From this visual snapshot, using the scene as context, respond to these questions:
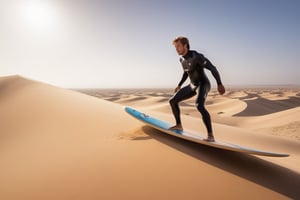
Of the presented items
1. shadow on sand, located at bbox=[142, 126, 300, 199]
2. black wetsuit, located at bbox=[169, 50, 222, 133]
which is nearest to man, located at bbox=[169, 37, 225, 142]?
black wetsuit, located at bbox=[169, 50, 222, 133]

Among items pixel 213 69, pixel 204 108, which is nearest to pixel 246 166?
pixel 204 108

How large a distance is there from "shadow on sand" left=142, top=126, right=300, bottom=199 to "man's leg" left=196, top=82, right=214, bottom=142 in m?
0.29

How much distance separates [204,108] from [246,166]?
1125mm

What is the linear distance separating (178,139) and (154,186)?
5.85ft

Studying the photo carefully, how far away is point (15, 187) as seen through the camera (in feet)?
9.33

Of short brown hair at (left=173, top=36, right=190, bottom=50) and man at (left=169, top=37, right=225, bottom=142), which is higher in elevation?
short brown hair at (left=173, top=36, right=190, bottom=50)

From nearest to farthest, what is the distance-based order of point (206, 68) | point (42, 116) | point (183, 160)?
point (183, 160) < point (206, 68) < point (42, 116)

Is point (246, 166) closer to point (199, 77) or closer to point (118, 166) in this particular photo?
point (199, 77)

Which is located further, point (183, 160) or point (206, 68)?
point (206, 68)

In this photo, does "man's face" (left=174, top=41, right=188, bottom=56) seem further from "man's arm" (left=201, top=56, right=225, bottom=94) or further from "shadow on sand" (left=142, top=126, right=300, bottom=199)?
"shadow on sand" (left=142, top=126, right=300, bottom=199)

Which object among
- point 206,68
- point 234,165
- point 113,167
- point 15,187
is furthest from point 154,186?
point 206,68

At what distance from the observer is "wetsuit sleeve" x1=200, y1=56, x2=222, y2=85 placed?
4.00 m

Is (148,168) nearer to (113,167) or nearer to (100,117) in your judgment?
(113,167)

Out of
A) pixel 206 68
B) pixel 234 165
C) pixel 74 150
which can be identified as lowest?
pixel 234 165
